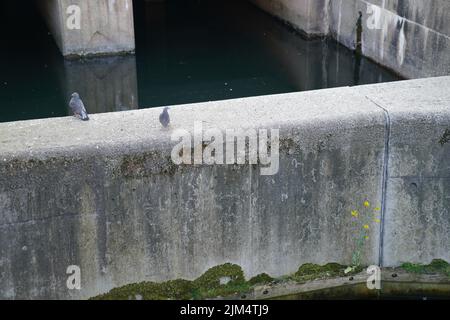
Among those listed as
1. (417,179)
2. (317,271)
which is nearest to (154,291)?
(317,271)

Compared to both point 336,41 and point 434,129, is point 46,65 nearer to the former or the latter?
point 336,41

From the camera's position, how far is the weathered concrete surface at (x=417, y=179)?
532cm

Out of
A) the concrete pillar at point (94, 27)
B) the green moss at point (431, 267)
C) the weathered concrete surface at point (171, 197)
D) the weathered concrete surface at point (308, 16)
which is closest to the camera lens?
the weathered concrete surface at point (171, 197)

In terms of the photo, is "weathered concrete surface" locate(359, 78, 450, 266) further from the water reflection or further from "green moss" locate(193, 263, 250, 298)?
the water reflection

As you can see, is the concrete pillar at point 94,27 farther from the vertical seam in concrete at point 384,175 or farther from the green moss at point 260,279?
the green moss at point 260,279

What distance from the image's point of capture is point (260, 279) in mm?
5422

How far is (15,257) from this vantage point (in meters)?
4.81

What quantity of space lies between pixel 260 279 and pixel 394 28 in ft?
24.9

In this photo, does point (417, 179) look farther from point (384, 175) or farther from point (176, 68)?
point (176, 68)

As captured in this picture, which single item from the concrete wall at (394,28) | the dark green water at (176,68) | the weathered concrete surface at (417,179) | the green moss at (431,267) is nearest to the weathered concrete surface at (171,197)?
the weathered concrete surface at (417,179)

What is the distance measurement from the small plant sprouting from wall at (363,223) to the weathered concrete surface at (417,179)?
0.38ft

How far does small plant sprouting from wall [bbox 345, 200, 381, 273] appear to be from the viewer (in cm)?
546
